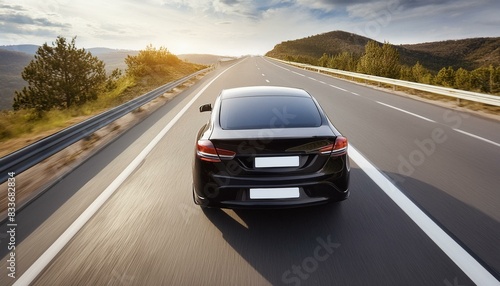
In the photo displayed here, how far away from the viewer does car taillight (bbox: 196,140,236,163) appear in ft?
10.7

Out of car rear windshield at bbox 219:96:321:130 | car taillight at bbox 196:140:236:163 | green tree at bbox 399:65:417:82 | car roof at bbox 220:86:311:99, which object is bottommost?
green tree at bbox 399:65:417:82

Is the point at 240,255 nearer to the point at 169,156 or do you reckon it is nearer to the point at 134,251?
the point at 134,251

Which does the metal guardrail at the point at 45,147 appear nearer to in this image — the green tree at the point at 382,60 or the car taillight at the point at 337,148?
the car taillight at the point at 337,148

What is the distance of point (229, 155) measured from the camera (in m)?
3.25

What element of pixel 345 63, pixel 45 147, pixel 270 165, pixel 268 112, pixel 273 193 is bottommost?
pixel 345 63

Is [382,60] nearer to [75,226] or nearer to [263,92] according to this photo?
[263,92]

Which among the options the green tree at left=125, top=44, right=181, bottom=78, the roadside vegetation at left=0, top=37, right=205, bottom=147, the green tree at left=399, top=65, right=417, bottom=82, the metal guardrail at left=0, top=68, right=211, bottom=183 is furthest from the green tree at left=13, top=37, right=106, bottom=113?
the green tree at left=399, top=65, right=417, bottom=82

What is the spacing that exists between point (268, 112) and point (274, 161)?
2.76 feet
